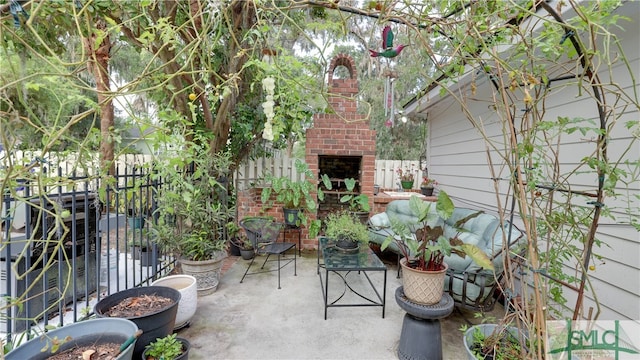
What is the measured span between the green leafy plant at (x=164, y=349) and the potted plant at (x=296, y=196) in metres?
2.45

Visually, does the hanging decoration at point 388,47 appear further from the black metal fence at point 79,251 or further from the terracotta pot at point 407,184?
the terracotta pot at point 407,184

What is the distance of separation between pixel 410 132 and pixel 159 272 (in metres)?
10.3

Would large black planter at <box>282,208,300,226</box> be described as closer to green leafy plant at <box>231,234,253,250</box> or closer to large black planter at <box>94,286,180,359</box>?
green leafy plant at <box>231,234,253,250</box>

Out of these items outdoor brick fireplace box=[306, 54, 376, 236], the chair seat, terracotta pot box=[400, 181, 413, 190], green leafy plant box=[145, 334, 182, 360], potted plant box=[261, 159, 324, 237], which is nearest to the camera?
green leafy plant box=[145, 334, 182, 360]

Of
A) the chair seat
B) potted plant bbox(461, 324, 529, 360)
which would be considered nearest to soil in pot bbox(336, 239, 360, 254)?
the chair seat

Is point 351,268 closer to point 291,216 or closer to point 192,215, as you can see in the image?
point 192,215

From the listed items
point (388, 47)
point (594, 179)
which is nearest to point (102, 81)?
point (388, 47)

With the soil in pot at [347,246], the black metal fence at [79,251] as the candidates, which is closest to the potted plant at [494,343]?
the soil in pot at [347,246]

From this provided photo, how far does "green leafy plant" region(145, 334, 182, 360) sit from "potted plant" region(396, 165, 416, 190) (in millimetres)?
4527

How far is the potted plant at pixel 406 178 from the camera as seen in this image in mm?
5469

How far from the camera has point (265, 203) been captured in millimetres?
4367

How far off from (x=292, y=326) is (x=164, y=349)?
3.25 feet

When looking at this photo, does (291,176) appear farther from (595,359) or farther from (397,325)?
(595,359)

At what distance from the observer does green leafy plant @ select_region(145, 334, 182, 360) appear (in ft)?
5.58
